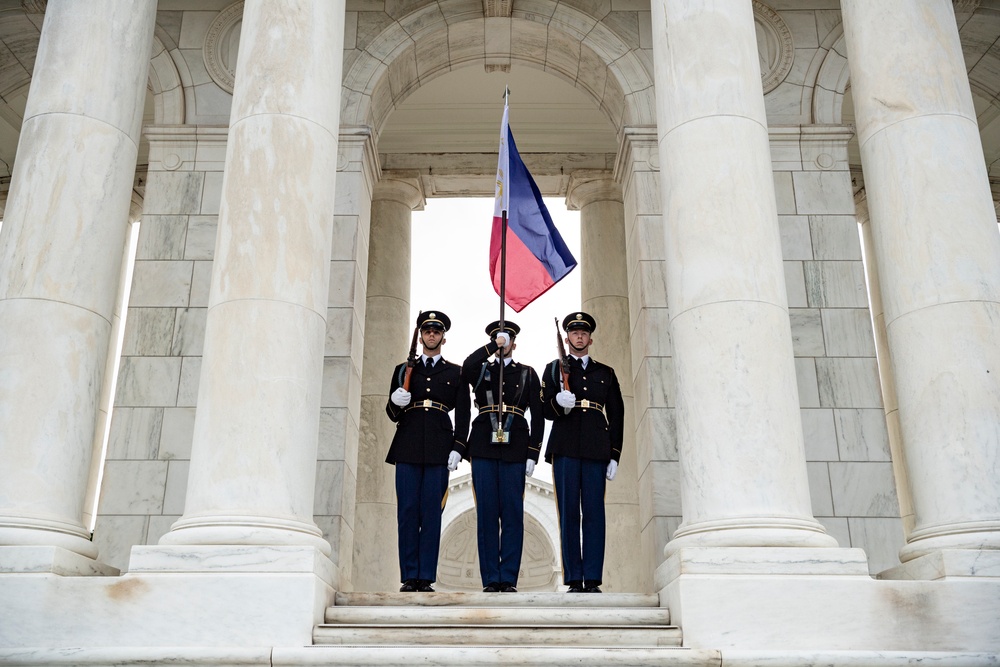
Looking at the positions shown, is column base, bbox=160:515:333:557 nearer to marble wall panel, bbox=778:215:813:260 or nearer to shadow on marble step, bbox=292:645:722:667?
shadow on marble step, bbox=292:645:722:667

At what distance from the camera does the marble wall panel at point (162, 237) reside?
1798cm

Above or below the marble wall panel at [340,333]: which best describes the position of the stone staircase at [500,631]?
below

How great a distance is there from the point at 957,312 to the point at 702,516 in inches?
172

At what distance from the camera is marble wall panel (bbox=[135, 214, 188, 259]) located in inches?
708

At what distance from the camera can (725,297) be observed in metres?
12.5

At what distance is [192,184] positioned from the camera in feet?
60.7

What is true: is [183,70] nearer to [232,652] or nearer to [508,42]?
[508,42]

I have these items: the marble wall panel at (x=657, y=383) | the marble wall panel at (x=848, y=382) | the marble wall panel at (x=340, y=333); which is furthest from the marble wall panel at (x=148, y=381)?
the marble wall panel at (x=848, y=382)

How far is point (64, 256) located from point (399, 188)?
40.3 ft

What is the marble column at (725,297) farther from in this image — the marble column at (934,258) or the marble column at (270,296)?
the marble column at (270,296)

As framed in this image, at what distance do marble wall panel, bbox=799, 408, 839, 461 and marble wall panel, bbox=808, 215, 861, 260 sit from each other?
9.53 feet

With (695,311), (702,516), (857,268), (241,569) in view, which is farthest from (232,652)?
(857,268)

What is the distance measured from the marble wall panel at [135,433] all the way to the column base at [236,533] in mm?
5395

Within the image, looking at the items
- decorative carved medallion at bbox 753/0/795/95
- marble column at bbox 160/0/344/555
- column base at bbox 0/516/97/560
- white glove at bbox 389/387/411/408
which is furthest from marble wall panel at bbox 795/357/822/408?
column base at bbox 0/516/97/560
